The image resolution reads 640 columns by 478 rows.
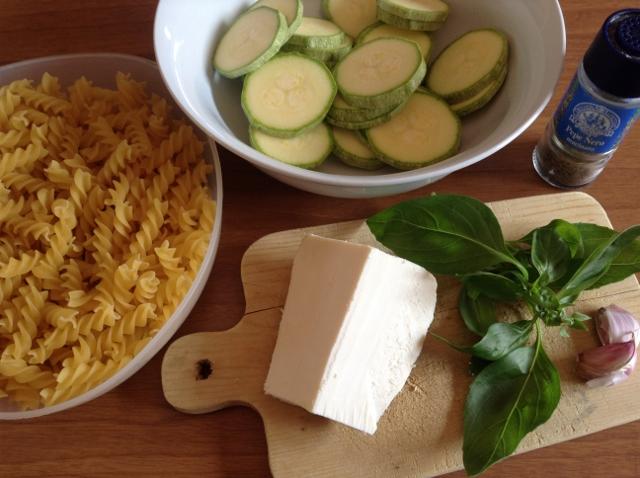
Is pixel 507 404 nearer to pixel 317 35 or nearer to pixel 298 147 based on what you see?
pixel 298 147

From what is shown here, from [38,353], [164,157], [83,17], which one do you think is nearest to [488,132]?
[164,157]

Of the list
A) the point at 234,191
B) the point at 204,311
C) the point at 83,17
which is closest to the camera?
the point at 204,311

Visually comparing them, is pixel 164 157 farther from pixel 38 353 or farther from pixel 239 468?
pixel 239 468

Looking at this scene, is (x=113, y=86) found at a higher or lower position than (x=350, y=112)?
lower

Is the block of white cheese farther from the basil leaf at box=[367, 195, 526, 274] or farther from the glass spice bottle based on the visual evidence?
the glass spice bottle

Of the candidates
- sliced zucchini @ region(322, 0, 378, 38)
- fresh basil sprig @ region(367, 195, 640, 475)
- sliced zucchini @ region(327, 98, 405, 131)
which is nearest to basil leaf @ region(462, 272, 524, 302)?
fresh basil sprig @ region(367, 195, 640, 475)

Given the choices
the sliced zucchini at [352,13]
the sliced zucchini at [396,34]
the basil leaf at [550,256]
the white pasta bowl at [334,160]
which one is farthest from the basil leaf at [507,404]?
the sliced zucchini at [352,13]

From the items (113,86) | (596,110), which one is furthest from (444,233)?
(113,86)
